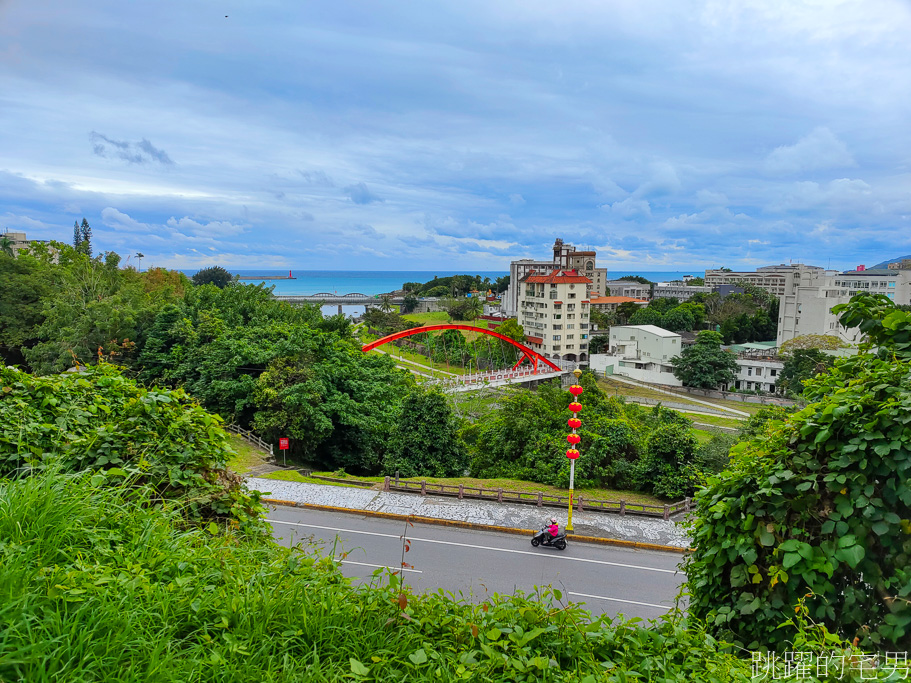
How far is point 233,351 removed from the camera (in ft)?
65.2

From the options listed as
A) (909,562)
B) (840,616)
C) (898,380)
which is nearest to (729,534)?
(840,616)

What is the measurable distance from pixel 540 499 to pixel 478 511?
1590 millimetres

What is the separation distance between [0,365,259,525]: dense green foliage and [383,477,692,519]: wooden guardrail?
30.9 ft

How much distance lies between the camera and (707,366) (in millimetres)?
38781

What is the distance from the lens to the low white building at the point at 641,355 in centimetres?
4197

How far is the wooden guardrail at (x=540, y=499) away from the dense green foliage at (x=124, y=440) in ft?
30.9

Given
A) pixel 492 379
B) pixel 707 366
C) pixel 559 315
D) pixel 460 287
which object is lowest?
pixel 492 379

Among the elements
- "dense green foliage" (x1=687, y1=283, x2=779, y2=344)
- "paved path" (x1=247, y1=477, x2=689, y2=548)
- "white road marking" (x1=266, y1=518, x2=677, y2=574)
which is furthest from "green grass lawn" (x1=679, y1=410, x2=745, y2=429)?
"white road marking" (x1=266, y1=518, x2=677, y2=574)

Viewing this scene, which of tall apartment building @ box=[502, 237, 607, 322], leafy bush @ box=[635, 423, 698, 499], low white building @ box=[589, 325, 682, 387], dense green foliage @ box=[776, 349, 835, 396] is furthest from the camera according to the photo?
tall apartment building @ box=[502, 237, 607, 322]

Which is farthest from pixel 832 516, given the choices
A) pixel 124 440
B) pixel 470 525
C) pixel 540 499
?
pixel 540 499

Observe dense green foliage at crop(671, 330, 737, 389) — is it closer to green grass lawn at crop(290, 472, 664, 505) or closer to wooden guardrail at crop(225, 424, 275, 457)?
green grass lawn at crop(290, 472, 664, 505)

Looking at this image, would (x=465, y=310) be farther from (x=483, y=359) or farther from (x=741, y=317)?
(x=741, y=317)

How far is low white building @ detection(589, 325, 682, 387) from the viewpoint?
4197 centimetres

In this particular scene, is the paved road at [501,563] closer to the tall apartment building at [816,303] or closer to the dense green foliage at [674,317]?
the tall apartment building at [816,303]
